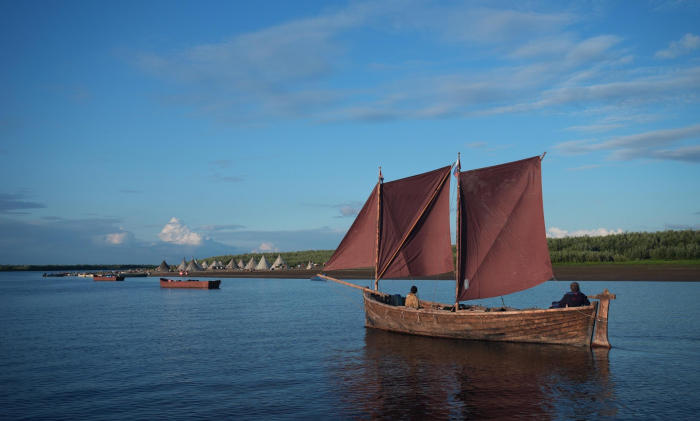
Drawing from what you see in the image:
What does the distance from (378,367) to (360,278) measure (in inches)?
3141

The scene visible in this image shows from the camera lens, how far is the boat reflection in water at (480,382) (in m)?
17.2

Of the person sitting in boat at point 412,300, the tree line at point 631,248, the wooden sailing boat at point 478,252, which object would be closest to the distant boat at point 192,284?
the tree line at point 631,248

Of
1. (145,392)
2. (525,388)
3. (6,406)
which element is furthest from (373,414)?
(6,406)

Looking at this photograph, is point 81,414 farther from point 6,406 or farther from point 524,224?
point 524,224

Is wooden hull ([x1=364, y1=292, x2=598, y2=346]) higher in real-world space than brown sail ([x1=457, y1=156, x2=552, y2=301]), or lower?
lower

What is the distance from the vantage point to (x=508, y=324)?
93.9 ft

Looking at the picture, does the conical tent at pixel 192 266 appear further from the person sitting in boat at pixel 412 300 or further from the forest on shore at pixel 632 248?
the person sitting in boat at pixel 412 300

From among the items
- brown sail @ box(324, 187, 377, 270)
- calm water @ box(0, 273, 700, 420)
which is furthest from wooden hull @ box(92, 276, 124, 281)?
brown sail @ box(324, 187, 377, 270)

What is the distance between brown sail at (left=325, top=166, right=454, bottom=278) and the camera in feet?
111

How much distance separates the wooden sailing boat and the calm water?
3.50ft

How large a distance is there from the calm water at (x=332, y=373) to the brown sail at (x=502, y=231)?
3.55 meters

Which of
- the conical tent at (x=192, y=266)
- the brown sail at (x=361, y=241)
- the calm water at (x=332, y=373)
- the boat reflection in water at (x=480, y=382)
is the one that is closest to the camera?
the boat reflection in water at (x=480, y=382)

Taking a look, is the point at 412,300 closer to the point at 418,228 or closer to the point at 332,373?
the point at 418,228

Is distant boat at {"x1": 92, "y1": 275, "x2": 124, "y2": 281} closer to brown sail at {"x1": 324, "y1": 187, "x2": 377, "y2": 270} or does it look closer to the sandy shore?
the sandy shore
